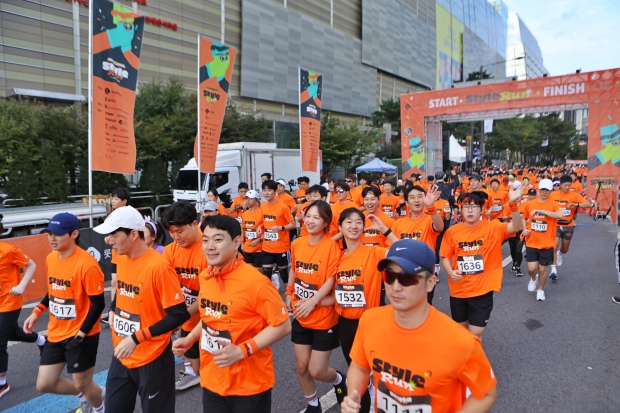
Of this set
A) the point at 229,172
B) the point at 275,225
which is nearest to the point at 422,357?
the point at 275,225

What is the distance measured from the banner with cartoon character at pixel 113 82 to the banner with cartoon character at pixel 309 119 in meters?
5.35

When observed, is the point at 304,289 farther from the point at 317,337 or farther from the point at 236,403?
the point at 236,403

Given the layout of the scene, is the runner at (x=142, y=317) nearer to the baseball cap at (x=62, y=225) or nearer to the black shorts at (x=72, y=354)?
the black shorts at (x=72, y=354)

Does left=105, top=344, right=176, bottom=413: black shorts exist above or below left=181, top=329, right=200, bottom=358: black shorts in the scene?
above

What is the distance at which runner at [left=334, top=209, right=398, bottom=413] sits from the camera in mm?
3393

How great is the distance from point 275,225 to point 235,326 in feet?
15.3

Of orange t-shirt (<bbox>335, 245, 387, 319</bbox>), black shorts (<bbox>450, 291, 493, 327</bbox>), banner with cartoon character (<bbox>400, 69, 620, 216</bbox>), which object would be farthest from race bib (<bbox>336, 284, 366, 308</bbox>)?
banner with cartoon character (<bbox>400, 69, 620, 216</bbox>)

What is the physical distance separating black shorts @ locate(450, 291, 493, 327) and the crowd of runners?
0.01 meters

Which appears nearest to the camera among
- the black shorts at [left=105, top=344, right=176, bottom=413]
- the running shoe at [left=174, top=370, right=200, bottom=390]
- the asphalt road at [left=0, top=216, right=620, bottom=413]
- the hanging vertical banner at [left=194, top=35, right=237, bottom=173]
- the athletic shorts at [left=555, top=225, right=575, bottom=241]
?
the black shorts at [left=105, top=344, right=176, bottom=413]

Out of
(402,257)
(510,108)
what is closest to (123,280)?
(402,257)

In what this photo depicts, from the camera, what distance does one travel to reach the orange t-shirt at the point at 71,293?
3.31 metres

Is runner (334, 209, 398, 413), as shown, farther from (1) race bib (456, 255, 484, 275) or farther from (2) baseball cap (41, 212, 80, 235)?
(2) baseball cap (41, 212, 80, 235)

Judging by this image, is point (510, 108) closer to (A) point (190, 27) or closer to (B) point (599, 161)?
(B) point (599, 161)

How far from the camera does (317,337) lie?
347cm
